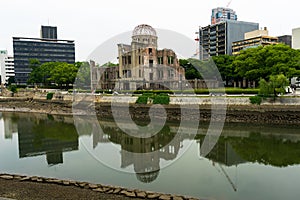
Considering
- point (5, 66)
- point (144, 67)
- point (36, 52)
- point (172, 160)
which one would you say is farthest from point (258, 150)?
point (5, 66)

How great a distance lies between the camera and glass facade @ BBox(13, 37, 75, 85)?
12106 cm

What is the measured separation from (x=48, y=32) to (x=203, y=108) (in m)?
127

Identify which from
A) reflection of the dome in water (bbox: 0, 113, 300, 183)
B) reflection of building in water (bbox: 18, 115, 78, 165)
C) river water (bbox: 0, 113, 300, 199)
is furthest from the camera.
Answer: reflection of building in water (bbox: 18, 115, 78, 165)

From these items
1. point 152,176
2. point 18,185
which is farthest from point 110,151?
point 18,185

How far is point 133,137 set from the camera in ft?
93.9

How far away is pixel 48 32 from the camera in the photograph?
13838 centimetres

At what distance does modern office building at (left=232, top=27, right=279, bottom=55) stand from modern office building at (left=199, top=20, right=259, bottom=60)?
3714 millimetres

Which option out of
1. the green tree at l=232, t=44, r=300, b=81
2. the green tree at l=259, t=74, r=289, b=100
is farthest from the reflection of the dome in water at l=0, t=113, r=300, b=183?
the green tree at l=232, t=44, r=300, b=81

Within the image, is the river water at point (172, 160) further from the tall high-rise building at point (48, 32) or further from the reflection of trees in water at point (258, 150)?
the tall high-rise building at point (48, 32)

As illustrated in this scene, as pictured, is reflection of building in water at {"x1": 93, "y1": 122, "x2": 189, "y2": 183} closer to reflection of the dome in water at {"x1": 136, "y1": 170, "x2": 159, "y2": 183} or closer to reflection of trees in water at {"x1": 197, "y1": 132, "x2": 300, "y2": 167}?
reflection of the dome in water at {"x1": 136, "y1": 170, "x2": 159, "y2": 183}

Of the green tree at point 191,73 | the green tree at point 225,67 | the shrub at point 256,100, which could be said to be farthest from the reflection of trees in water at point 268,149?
the green tree at point 191,73

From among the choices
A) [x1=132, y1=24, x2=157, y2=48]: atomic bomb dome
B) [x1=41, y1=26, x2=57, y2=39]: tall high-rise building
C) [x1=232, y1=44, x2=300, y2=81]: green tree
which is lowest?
[x1=232, y1=44, x2=300, y2=81]: green tree

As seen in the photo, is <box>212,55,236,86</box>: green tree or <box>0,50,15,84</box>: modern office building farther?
<box>0,50,15,84</box>: modern office building

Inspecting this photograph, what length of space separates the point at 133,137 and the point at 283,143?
15.5 m
